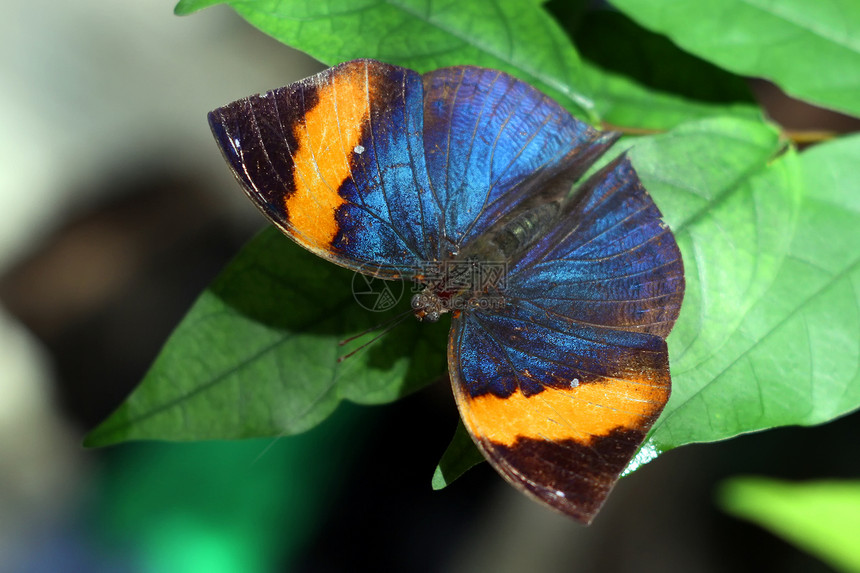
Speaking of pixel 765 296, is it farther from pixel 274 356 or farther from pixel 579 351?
pixel 274 356

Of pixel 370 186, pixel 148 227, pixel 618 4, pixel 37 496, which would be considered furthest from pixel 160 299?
pixel 618 4

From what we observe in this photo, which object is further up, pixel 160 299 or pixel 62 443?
pixel 160 299

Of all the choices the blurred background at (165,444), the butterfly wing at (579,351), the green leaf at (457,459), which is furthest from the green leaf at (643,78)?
the blurred background at (165,444)

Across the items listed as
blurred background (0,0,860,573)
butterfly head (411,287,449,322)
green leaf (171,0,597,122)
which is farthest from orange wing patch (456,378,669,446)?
blurred background (0,0,860,573)

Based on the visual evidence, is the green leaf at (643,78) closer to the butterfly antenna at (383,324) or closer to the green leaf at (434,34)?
the green leaf at (434,34)

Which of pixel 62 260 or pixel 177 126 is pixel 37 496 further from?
pixel 177 126

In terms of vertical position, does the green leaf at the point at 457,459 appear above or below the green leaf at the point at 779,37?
below

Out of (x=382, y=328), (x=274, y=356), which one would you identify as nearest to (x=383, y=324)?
(x=382, y=328)
